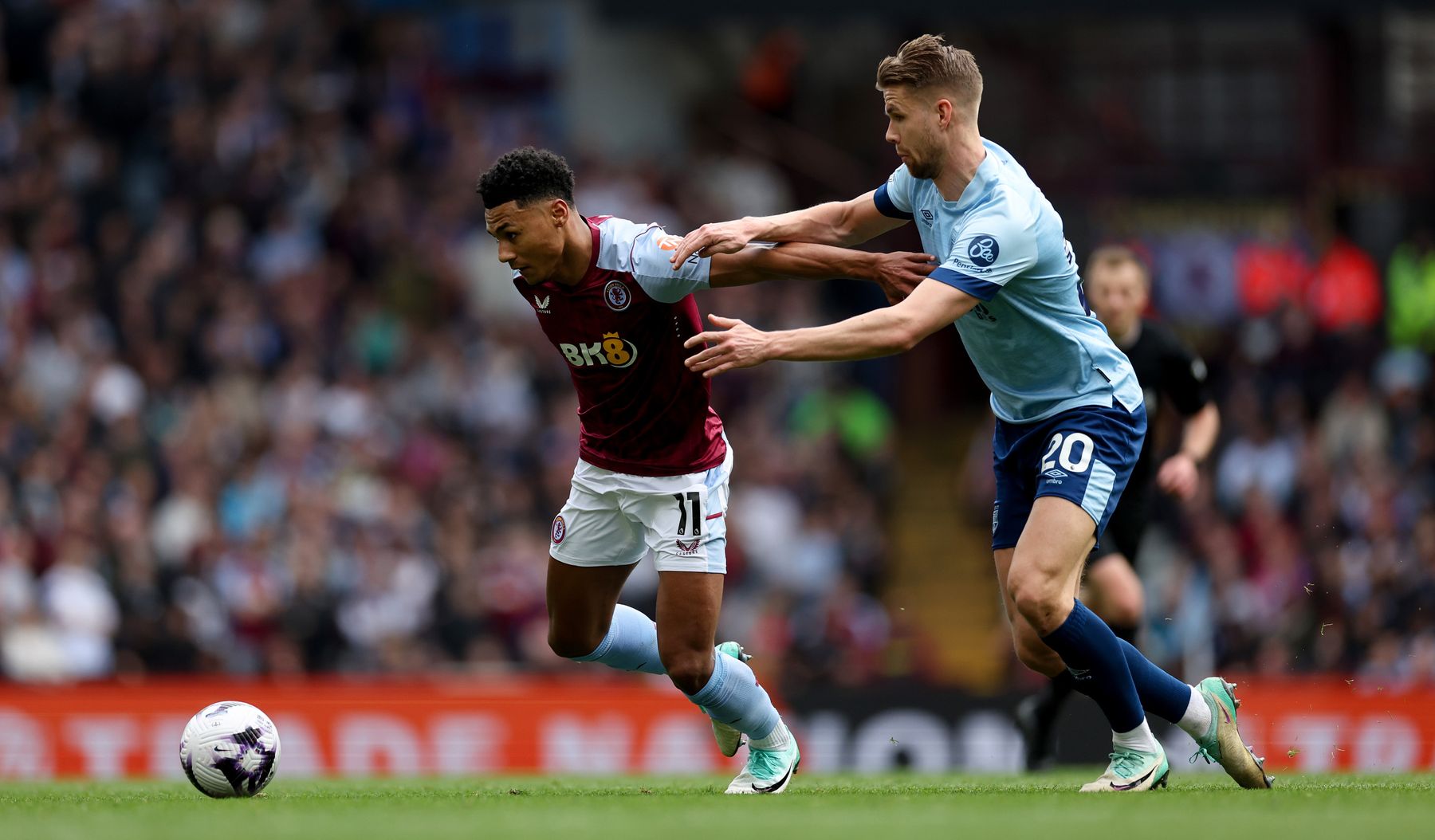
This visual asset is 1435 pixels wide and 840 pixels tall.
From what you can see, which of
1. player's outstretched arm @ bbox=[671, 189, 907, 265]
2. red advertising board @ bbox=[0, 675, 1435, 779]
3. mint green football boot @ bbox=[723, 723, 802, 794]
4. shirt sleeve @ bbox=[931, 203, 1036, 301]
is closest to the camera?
shirt sleeve @ bbox=[931, 203, 1036, 301]

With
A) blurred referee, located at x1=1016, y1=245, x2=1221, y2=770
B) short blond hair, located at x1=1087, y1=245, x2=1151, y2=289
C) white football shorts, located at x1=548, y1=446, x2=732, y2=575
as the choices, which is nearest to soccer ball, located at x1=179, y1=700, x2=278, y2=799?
white football shorts, located at x1=548, y1=446, x2=732, y2=575

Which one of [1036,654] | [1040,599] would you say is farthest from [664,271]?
[1036,654]

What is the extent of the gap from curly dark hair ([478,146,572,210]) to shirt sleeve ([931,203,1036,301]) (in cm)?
156

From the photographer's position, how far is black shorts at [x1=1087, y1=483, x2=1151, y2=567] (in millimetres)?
9523

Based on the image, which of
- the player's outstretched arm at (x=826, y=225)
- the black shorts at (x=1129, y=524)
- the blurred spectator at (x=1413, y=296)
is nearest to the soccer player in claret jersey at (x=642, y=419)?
the player's outstretched arm at (x=826, y=225)

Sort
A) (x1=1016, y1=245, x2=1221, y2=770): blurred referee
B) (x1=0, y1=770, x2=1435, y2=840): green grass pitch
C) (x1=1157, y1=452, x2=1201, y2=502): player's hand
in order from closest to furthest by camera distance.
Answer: (x1=0, y1=770, x2=1435, y2=840): green grass pitch < (x1=1157, y1=452, x2=1201, y2=502): player's hand < (x1=1016, y1=245, x2=1221, y2=770): blurred referee

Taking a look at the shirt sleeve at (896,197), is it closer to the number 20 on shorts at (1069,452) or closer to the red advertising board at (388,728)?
the number 20 on shorts at (1069,452)

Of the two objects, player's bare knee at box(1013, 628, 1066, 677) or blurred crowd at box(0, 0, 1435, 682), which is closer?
player's bare knee at box(1013, 628, 1066, 677)

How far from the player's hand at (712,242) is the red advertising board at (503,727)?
6195mm

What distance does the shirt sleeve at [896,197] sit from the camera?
760 cm

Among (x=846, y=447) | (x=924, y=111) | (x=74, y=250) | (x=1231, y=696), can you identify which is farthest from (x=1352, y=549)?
(x=74, y=250)

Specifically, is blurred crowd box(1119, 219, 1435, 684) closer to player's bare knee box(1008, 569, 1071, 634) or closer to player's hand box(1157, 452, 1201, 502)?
player's hand box(1157, 452, 1201, 502)

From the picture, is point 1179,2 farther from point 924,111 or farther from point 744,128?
point 924,111

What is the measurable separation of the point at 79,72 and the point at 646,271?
12589mm
